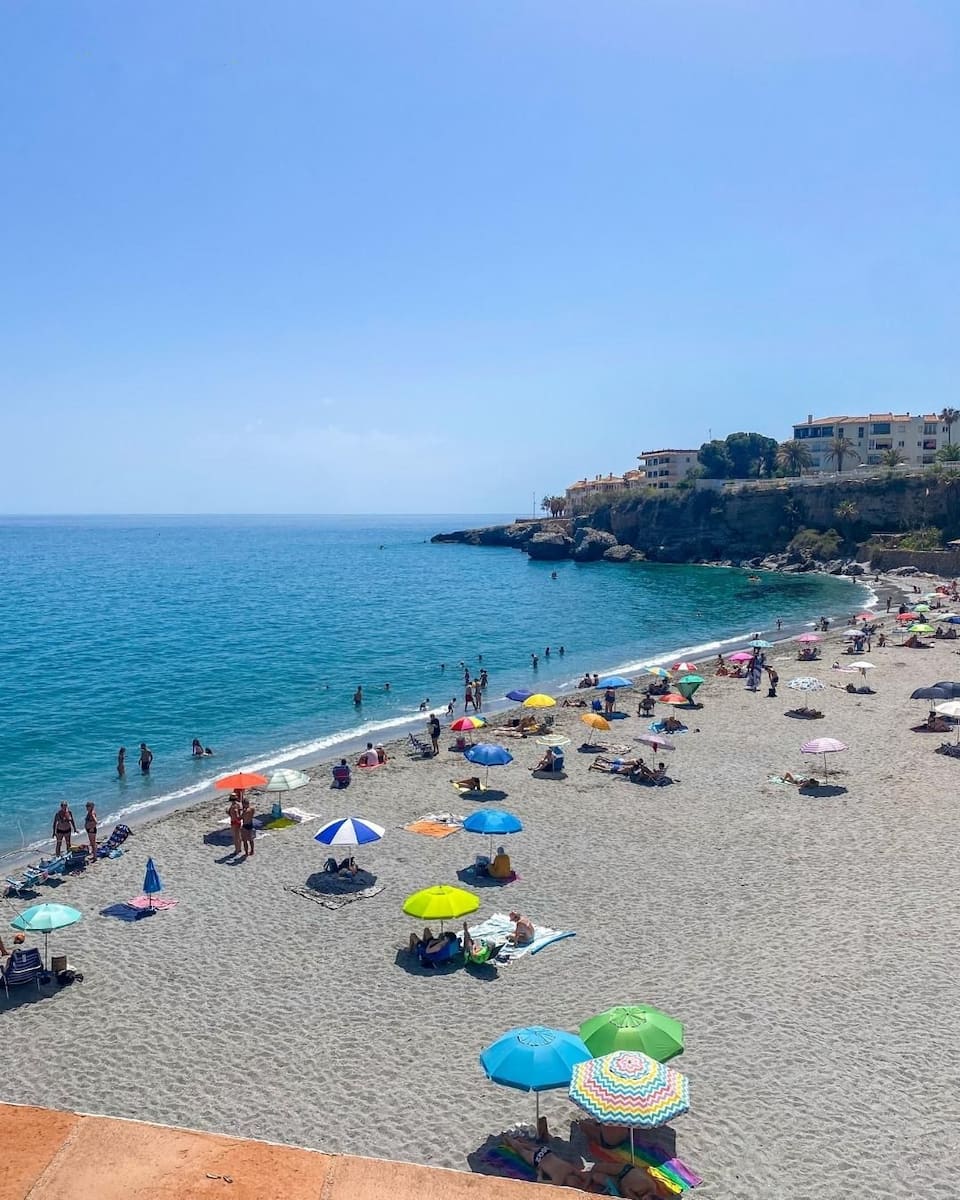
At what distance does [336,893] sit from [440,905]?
4132 mm

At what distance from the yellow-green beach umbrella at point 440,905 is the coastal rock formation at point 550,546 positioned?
352 feet

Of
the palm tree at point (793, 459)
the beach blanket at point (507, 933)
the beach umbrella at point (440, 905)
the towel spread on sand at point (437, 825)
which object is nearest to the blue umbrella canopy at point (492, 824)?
the beach blanket at point (507, 933)

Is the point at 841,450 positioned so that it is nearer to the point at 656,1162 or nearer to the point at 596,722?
the point at 596,722

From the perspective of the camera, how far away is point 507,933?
15602mm

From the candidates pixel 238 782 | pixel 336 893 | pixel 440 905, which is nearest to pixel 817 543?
pixel 238 782

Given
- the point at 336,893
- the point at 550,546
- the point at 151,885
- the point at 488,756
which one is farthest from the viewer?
the point at 550,546

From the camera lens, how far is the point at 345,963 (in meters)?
15.0

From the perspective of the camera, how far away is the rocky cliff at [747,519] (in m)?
88.7

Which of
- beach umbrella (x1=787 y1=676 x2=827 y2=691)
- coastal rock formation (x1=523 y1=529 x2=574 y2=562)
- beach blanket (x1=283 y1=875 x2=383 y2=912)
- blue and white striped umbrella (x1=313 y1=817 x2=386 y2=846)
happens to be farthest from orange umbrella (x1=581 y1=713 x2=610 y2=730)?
coastal rock formation (x1=523 y1=529 x2=574 y2=562)

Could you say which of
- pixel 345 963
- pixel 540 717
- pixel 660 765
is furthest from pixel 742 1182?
pixel 540 717

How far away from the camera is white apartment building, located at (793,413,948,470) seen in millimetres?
113812

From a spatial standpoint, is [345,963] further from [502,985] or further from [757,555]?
[757,555]

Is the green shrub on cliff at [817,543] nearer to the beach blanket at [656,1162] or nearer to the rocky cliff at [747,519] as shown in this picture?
the rocky cliff at [747,519]

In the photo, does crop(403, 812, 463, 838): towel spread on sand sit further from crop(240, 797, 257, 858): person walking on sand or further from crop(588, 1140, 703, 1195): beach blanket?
crop(588, 1140, 703, 1195): beach blanket
